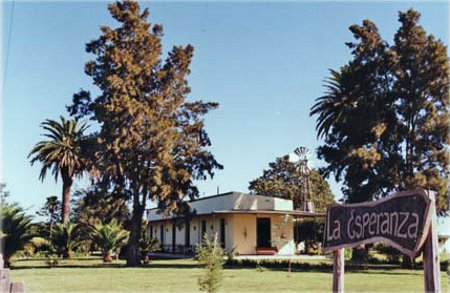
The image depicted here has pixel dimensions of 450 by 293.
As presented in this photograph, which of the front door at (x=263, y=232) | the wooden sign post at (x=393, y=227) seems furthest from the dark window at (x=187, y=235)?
the wooden sign post at (x=393, y=227)

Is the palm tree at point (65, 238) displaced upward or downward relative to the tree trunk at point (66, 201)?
downward

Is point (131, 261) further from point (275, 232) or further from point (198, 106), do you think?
point (275, 232)

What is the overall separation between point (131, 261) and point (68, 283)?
10.5 m

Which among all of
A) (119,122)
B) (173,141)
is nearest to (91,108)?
(119,122)

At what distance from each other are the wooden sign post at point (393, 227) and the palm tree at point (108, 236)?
69.6ft

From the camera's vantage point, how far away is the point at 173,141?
86.3 feet

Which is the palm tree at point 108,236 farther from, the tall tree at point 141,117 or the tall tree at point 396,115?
the tall tree at point 396,115

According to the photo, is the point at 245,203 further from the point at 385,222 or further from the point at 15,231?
the point at 385,222

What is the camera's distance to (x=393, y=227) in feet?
22.0

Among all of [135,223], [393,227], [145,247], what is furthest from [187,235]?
[393,227]

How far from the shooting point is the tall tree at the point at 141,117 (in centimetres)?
2566

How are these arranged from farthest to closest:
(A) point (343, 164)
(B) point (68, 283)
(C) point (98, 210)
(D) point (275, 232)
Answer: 1. (D) point (275, 232)
2. (C) point (98, 210)
3. (A) point (343, 164)
4. (B) point (68, 283)

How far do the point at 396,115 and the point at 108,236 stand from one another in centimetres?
1620

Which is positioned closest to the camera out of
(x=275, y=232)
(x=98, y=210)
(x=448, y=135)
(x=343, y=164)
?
(x=448, y=135)
